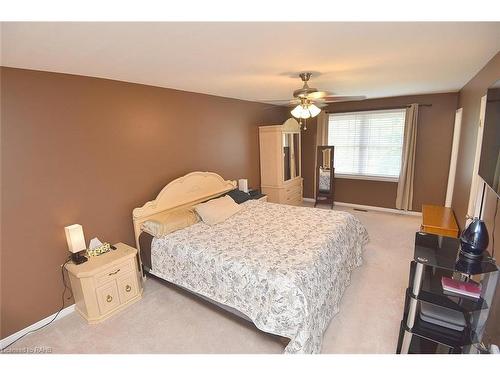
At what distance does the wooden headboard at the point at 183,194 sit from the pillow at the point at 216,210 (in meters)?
0.29

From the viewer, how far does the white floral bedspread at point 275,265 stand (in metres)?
1.92

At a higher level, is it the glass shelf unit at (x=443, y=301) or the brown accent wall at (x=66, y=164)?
the brown accent wall at (x=66, y=164)

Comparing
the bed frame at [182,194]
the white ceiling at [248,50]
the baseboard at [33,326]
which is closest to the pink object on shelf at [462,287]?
the white ceiling at [248,50]

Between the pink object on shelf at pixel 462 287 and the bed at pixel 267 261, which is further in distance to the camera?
the bed at pixel 267 261

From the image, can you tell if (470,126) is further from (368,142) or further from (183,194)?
(183,194)

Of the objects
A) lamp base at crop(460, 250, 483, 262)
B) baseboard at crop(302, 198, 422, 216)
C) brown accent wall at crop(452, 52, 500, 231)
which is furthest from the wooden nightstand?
baseboard at crop(302, 198, 422, 216)

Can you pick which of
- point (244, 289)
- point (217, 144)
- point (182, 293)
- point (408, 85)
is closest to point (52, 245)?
point (182, 293)

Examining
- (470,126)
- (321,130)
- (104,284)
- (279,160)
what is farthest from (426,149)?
(104,284)

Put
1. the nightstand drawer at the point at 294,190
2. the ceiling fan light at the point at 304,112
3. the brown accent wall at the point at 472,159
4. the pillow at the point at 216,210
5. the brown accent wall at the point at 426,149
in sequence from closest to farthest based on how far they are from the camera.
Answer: the brown accent wall at the point at 472,159 → the ceiling fan light at the point at 304,112 → the pillow at the point at 216,210 → the brown accent wall at the point at 426,149 → the nightstand drawer at the point at 294,190

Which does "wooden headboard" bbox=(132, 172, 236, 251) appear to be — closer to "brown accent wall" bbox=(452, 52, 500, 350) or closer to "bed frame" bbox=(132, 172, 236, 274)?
"bed frame" bbox=(132, 172, 236, 274)

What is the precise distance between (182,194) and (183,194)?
0.02 metres

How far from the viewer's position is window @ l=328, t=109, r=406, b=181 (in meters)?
4.91

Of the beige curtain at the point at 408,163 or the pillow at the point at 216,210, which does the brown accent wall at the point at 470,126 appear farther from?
the pillow at the point at 216,210
